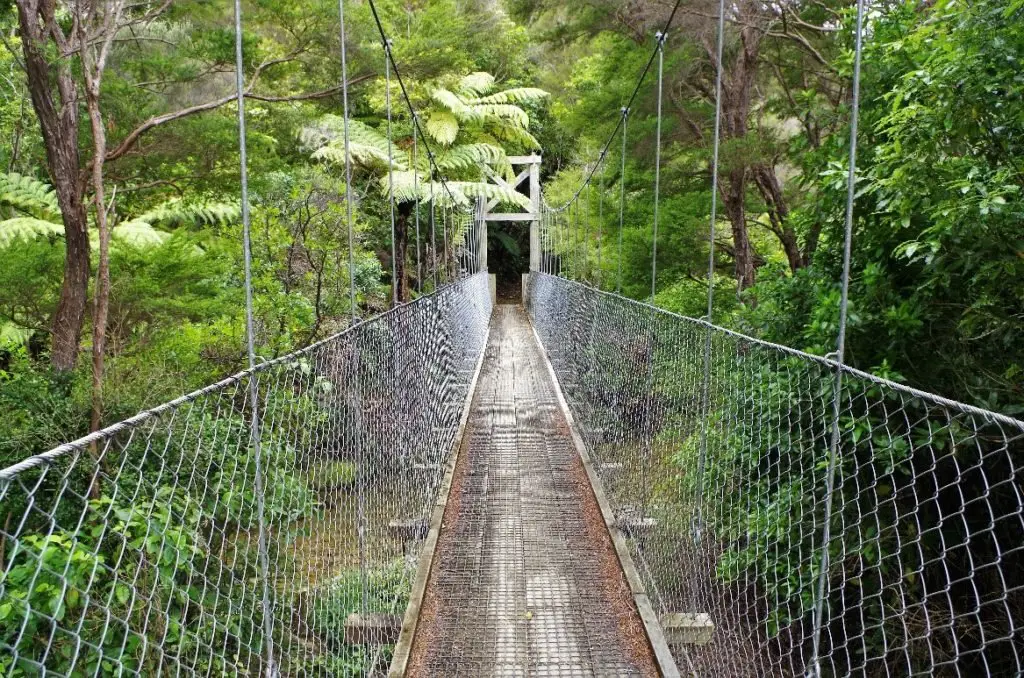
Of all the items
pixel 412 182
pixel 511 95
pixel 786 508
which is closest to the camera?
pixel 786 508

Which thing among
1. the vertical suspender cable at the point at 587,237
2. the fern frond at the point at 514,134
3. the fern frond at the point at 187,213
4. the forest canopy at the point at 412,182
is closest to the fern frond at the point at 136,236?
the forest canopy at the point at 412,182

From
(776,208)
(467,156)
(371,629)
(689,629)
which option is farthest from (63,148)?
(467,156)

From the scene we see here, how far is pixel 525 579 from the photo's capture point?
2457 millimetres

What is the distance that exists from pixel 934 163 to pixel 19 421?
366 cm

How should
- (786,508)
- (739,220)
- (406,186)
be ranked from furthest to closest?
(406,186), (739,220), (786,508)

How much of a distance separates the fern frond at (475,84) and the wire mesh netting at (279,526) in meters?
6.88

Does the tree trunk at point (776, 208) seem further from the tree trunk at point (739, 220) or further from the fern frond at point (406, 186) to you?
the fern frond at point (406, 186)

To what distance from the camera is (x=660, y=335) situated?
248 centimetres

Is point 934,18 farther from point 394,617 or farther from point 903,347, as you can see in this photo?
point 394,617

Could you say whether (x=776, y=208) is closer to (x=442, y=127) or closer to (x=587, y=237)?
(x=587, y=237)

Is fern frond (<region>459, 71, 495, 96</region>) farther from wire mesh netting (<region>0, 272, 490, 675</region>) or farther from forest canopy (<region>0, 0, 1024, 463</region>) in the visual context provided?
wire mesh netting (<region>0, 272, 490, 675</region>)

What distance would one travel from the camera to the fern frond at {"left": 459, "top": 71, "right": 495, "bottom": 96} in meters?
9.23

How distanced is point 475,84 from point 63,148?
6.68 m

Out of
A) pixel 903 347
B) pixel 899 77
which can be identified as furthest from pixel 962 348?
pixel 899 77
